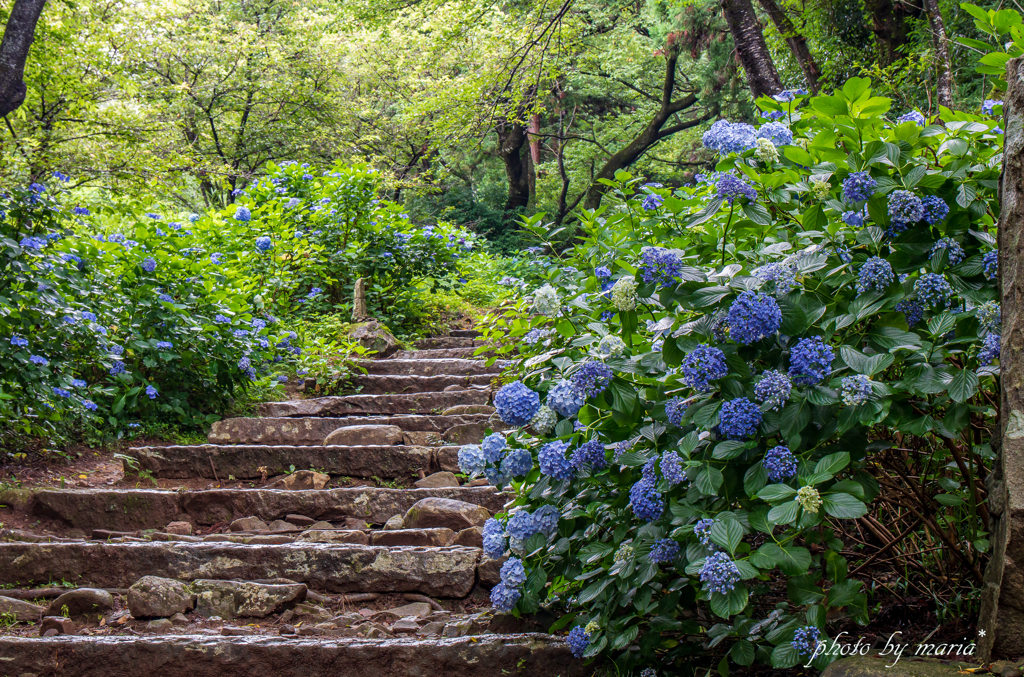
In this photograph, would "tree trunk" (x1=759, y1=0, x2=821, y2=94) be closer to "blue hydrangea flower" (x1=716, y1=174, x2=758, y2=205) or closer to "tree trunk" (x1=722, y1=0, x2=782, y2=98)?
"tree trunk" (x1=722, y1=0, x2=782, y2=98)

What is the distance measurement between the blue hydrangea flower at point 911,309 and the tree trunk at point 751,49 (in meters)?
4.10

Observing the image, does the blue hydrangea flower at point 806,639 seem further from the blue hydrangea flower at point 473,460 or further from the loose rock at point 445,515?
the loose rock at point 445,515

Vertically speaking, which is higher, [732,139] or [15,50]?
[15,50]

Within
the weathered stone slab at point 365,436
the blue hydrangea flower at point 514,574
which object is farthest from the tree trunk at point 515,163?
the blue hydrangea flower at point 514,574

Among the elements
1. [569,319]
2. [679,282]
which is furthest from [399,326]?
[679,282]

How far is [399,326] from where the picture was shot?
7.93m

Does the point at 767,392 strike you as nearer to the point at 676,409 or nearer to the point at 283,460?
the point at 676,409

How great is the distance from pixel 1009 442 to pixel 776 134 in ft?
3.17

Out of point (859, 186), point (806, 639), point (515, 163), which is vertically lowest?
point (806, 639)

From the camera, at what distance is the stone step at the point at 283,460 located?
13.9ft

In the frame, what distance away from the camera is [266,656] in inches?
88.8

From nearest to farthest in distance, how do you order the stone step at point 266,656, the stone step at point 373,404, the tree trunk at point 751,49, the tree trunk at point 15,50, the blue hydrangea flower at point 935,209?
the blue hydrangea flower at point 935,209 → the stone step at point 266,656 → the tree trunk at point 15,50 → the tree trunk at point 751,49 → the stone step at point 373,404

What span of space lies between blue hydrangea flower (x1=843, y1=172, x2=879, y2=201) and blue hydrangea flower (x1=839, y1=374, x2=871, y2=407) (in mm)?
446

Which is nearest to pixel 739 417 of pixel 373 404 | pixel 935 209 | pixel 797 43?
pixel 935 209
